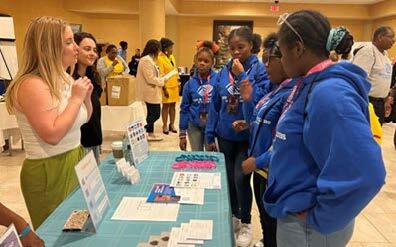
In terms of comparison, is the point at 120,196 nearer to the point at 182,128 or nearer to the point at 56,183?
the point at 56,183

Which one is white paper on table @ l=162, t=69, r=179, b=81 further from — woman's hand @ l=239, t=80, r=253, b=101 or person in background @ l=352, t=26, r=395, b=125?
woman's hand @ l=239, t=80, r=253, b=101

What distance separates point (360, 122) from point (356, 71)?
0.20 metres

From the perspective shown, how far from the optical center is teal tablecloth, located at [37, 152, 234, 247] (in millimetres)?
1141

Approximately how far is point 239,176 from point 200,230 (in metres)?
1.23

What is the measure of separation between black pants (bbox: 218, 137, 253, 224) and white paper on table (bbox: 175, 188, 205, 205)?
0.89m

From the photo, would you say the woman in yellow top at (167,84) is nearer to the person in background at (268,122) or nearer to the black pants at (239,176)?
the black pants at (239,176)

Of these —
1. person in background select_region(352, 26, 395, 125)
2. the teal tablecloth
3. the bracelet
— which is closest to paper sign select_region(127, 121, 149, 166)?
the teal tablecloth

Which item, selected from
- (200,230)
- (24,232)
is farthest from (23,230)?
(200,230)

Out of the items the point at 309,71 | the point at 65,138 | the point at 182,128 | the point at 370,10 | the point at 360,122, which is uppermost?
the point at 370,10

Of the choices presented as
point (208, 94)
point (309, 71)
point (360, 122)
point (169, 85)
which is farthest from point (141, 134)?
point (169, 85)

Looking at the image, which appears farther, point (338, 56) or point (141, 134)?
point (141, 134)

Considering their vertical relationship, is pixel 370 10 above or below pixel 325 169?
above

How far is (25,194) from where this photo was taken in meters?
1.58

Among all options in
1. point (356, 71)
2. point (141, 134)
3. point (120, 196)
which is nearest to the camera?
point (356, 71)
